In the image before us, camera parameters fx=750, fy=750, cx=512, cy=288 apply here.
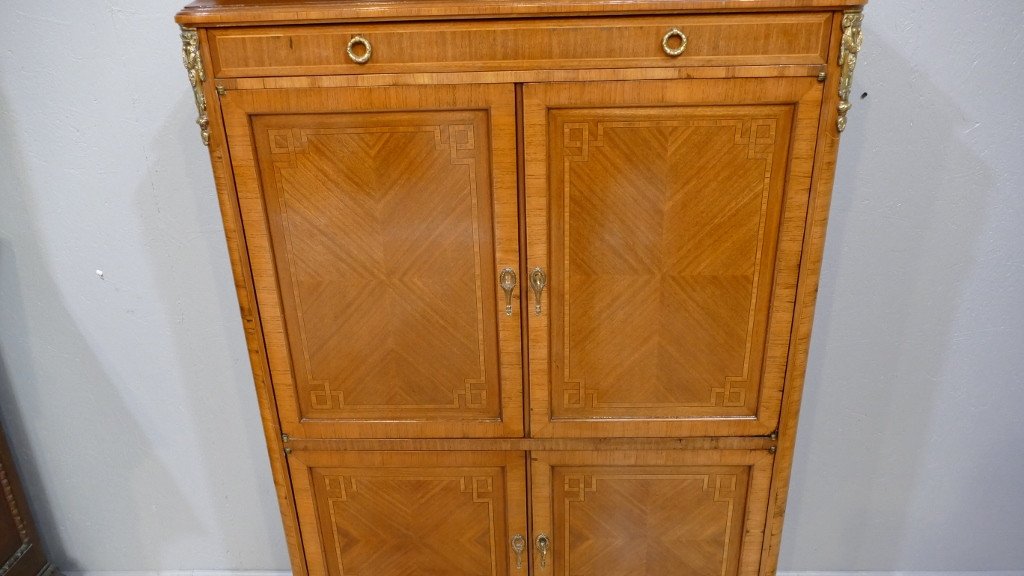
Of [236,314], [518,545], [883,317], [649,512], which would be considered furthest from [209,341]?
[883,317]

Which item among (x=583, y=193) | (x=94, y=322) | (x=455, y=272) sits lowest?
(x=94, y=322)

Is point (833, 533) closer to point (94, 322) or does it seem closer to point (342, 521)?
point (342, 521)

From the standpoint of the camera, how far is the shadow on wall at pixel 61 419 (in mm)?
1327

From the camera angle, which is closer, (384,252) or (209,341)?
(384,252)

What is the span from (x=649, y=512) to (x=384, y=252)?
57cm

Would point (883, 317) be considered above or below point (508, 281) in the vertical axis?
below

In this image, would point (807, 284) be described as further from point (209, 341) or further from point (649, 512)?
point (209, 341)

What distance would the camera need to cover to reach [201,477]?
1.54 metres

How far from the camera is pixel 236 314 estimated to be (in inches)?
53.9

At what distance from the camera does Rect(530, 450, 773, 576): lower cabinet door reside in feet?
3.64

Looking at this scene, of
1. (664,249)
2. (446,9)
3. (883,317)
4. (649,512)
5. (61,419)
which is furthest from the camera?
(61,419)

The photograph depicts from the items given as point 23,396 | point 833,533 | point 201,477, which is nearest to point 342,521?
point 201,477

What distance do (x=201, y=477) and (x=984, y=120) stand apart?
156 cm

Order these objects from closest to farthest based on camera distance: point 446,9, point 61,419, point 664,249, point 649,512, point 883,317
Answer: point 446,9
point 664,249
point 649,512
point 883,317
point 61,419
